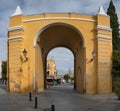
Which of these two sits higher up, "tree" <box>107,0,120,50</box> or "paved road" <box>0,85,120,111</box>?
"tree" <box>107,0,120,50</box>

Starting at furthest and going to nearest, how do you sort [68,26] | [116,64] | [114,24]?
[114,24] < [116,64] < [68,26]

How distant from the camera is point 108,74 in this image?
29.3 m

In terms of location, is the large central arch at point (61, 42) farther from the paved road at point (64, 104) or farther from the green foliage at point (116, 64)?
the paved road at point (64, 104)

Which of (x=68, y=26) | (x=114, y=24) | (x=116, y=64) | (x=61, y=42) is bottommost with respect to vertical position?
(x=116, y=64)

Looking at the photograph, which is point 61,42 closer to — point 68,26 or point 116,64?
point 68,26

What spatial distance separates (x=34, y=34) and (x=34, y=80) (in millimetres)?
4243

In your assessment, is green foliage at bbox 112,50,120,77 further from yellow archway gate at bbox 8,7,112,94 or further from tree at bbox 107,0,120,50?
tree at bbox 107,0,120,50

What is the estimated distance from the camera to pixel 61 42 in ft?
126

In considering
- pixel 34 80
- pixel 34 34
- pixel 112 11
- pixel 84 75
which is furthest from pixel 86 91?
pixel 112 11

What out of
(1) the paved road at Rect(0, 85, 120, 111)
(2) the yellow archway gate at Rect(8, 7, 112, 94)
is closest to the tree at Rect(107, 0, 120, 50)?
(2) the yellow archway gate at Rect(8, 7, 112, 94)

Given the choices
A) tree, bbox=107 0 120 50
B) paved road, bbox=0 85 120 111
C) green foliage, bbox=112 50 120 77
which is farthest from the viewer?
tree, bbox=107 0 120 50

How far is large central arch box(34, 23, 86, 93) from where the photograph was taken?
3003 centimetres

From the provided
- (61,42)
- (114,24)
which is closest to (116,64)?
(61,42)

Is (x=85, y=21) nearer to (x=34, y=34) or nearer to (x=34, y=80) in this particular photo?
(x=34, y=34)
